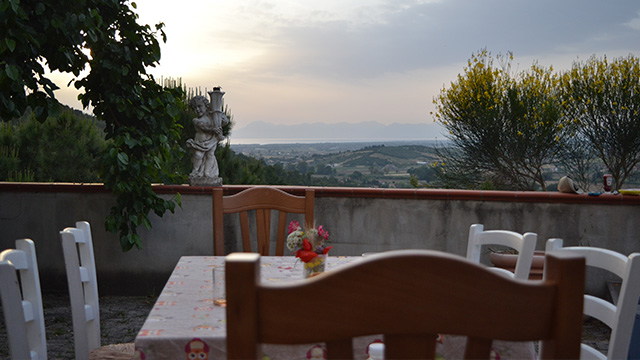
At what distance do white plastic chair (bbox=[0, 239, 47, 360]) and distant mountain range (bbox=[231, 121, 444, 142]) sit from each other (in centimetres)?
1011

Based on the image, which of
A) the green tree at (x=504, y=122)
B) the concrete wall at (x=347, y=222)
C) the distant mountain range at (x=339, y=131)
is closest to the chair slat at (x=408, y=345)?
the concrete wall at (x=347, y=222)

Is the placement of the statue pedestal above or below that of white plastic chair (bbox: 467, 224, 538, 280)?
above

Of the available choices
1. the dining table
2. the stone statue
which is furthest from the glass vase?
the stone statue

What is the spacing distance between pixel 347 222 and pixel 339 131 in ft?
36.6

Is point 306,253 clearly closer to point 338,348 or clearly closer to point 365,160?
point 338,348

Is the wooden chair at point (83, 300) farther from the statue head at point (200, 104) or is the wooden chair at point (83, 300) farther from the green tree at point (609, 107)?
the green tree at point (609, 107)

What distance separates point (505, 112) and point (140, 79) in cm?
552

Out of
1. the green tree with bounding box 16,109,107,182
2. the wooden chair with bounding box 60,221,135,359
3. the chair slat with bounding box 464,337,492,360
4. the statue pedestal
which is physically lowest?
the wooden chair with bounding box 60,221,135,359

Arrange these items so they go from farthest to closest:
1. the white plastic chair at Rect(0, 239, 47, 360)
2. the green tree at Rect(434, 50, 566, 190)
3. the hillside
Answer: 1. the hillside
2. the green tree at Rect(434, 50, 566, 190)
3. the white plastic chair at Rect(0, 239, 47, 360)

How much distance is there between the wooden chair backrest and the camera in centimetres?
174

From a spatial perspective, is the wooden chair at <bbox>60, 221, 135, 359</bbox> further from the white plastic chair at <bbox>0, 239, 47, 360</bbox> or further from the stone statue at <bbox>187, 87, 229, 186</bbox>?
the stone statue at <bbox>187, 87, 229, 186</bbox>

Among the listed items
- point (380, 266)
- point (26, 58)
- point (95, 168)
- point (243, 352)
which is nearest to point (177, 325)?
point (243, 352)

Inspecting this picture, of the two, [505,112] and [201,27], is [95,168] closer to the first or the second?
[201,27]

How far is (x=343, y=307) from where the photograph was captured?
2.19 ft
